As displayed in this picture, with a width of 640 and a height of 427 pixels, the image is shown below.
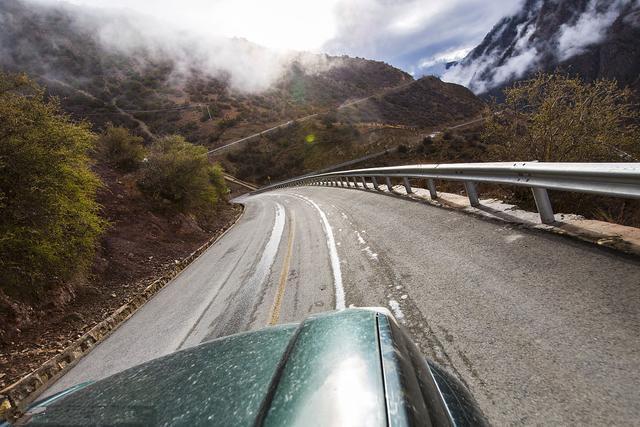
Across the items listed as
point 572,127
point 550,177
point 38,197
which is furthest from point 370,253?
point 38,197

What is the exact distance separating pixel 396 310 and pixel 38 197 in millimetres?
7946

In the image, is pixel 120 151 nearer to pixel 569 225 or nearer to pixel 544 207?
pixel 544 207

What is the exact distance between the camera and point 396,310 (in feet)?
13.4

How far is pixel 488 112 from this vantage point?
11250 millimetres

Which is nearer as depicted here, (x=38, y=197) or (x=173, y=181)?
(x=38, y=197)

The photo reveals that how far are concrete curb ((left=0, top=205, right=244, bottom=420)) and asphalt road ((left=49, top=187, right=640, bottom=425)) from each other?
0.91 feet

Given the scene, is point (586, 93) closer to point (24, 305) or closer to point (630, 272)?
point (630, 272)

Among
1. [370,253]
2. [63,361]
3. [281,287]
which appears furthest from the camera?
[370,253]

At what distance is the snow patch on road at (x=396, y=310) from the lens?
3.87 m

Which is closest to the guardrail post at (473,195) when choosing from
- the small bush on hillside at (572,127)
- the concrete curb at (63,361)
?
the small bush on hillside at (572,127)

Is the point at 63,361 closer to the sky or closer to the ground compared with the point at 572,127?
closer to the ground

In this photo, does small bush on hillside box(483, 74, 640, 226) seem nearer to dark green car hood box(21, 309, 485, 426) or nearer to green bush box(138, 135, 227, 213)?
dark green car hood box(21, 309, 485, 426)

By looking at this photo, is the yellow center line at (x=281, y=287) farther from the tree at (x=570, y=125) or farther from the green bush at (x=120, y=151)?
the green bush at (x=120, y=151)

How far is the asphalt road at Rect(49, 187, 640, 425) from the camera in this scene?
7.63ft
